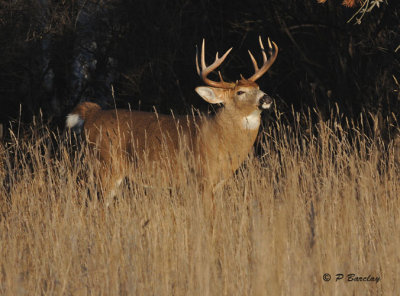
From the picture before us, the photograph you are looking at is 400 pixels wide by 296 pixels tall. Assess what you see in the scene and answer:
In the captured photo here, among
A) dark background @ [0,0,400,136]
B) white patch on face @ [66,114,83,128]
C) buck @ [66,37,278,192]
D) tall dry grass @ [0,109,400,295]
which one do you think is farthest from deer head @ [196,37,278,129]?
dark background @ [0,0,400,136]

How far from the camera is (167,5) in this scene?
34.6 feet

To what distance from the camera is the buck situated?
21.2 feet

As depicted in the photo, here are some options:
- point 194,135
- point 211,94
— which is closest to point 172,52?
point 211,94

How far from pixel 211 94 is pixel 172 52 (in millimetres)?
3677

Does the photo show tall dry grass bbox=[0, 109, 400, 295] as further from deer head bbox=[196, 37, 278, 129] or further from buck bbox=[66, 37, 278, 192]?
deer head bbox=[196, 37, 278, 129]

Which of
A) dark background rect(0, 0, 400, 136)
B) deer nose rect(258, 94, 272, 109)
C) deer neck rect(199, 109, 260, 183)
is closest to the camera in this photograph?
deer nose rect(258, 94, 272, 109)

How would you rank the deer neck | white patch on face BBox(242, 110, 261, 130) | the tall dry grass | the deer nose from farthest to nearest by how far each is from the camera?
white patch on face BBox(242, 110, 261, 130), the deer neck, the deer nose, the tall dry grass

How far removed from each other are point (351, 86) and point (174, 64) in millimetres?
2744

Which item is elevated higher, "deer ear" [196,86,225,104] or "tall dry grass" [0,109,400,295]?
"deer ear" [196,86,225,104]

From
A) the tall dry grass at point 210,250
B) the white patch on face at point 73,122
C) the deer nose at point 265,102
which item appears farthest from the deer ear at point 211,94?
the tall dry grass at point 210,250

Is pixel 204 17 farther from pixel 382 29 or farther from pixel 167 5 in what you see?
pixel 382 29

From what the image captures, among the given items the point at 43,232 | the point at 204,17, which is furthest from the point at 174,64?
the point at 43,232

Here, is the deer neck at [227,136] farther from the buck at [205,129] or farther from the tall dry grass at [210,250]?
the tall dry grass at [210,250]

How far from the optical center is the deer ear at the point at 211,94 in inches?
273
